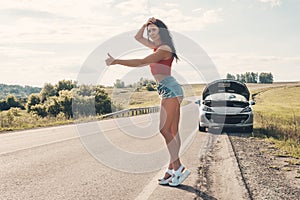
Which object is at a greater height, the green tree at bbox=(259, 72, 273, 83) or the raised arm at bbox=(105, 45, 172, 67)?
the green tree at bbox=(259, 72, 273, 83)

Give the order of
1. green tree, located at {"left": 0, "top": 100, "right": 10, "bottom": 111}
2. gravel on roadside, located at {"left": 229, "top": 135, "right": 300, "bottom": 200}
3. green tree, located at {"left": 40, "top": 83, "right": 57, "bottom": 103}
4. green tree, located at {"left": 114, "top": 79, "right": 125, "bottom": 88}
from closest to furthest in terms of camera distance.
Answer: gravel on roadside, located at {"left": 229, "top": 135, "right": 300, "bottom": 200}, green tree, located at {"left": 114, "top": 79, "right": 125, "bottom": 88}, green tree, located at {"left": 40, "top": 83, "right": 57, "bottom": 103}, green tree, located at {"left": 0, "top": 100, "right": 10, "bottom": 111}

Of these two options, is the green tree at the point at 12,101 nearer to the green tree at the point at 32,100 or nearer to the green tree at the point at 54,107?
the green tree at the point at 32,100

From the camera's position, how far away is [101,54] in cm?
729

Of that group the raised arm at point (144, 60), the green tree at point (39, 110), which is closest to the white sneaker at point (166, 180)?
the raised arm at point (144, 60)

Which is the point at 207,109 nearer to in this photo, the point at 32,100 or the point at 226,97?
the point at 226,97

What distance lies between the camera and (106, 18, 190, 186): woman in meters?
5.41

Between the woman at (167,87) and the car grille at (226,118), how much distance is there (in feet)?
26.4

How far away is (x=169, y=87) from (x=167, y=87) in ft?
0.10

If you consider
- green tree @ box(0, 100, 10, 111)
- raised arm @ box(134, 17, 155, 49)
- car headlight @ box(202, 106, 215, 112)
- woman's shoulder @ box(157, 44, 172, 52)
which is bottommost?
green tree @ box(0, 100, 10, 111)

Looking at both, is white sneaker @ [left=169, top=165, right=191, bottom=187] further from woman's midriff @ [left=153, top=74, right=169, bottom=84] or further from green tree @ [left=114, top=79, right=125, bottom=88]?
green tree @ [left=114, top=79, right=125, bottom=88]

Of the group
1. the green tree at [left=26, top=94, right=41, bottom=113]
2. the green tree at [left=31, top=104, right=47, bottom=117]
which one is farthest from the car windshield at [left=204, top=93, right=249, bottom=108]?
the green tree at [left=26, top=94, right=41, bottom=113]

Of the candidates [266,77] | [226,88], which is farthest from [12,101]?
[266,77]

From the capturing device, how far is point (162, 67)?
17.8ft

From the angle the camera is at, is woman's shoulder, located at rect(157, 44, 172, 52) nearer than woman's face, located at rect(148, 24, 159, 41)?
Yes
